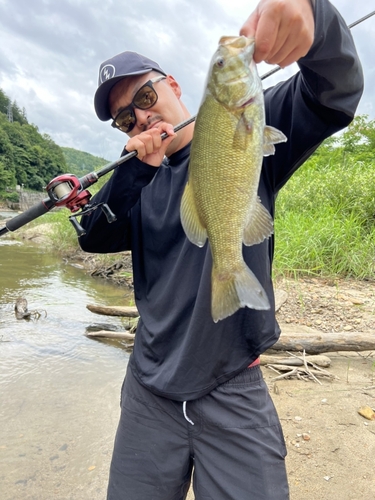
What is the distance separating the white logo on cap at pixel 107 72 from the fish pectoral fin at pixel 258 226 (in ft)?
3.67

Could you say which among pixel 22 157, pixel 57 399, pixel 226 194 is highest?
pixel 22 157

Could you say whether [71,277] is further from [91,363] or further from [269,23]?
[269,23]

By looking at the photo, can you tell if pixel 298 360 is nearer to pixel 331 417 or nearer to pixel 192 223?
pixel 331 417

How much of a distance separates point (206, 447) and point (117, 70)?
1.84 m

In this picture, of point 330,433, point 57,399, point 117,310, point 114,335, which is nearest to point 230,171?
point 330,433

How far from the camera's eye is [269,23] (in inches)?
44.3

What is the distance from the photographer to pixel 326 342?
390 centimetres

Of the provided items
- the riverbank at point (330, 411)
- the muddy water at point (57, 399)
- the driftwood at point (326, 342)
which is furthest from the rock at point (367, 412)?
the muddy water at point (57, 399)

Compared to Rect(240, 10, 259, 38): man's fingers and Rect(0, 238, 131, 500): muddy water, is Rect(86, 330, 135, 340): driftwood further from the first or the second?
Rect(240, 10, 259, 38): man's fingers

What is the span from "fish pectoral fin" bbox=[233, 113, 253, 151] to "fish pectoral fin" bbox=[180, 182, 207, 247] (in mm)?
285

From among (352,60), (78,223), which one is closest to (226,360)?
(78,223)

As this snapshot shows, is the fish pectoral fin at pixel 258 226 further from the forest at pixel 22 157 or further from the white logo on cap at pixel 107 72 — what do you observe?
the forest at pixel 22 157

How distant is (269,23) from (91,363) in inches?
184

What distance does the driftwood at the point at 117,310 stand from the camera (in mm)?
6020
